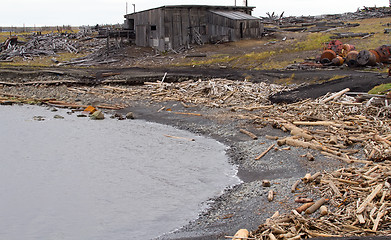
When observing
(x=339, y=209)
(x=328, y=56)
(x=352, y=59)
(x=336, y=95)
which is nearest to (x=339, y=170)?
(x=339, y=209)

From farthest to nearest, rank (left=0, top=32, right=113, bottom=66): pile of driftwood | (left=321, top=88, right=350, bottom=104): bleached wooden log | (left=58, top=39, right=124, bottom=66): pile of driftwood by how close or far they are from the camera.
→ (left=0, top=32, right=113, bottom=66): pile of driftwood, (left=58, top=39, right=124, bottom=66): pile of driftwood, (left=321, top=88, right=350, bottom=104): bleached wooden log

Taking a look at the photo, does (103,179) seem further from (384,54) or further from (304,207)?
(384,54)

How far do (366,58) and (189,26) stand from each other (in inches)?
923

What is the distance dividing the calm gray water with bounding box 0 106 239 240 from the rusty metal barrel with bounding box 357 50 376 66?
15919 millimetres

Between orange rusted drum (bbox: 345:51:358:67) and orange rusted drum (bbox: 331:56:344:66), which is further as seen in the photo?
orange rusted drum (bbox: 331:56:344:66)

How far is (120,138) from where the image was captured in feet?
77.8

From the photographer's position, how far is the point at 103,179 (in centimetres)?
A: 1758

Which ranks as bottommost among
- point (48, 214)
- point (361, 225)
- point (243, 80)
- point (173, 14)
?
point (48, 214)

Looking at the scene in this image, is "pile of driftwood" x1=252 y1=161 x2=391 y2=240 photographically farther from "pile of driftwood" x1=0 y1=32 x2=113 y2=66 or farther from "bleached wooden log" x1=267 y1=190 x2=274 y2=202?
"pile of driftwood" x1=0 y1=32 x2=113 y2=66

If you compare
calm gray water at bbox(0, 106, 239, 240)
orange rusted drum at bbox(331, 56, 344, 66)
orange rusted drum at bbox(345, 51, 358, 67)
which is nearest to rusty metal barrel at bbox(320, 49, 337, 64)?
orange rusted drum at bbox(331, 56, 344, 66)

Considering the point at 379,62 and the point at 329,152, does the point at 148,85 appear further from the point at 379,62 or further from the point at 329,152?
the point at 329,152

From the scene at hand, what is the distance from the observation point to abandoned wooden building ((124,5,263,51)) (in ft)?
159

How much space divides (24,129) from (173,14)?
26205 mm

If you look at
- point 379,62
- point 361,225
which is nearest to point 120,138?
point 361,225
